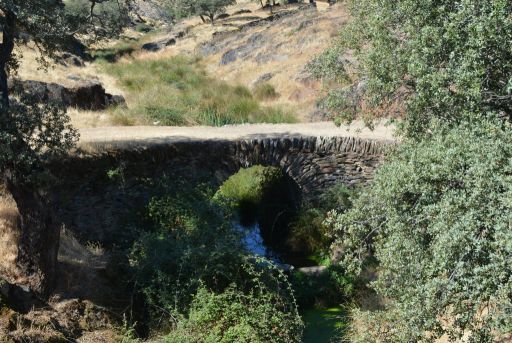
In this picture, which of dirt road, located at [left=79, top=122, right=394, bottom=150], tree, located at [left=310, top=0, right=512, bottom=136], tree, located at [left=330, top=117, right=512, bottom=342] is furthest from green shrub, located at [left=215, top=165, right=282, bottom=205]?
tree, located at [left=330, top=117, right=512, bottom=342]

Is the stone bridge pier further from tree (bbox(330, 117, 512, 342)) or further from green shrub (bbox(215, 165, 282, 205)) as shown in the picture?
tree (bbox(330, 117, 512, 342))

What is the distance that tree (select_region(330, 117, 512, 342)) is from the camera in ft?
18.2

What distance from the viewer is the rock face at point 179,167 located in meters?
13.4

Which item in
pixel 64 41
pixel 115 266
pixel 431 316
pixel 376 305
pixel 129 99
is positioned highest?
pixel 64 41

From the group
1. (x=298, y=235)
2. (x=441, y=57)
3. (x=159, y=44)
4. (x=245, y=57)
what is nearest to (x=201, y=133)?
(x=298, y=235)

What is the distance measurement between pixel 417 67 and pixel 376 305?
6576mm

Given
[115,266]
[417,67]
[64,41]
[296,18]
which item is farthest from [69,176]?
[296,18]

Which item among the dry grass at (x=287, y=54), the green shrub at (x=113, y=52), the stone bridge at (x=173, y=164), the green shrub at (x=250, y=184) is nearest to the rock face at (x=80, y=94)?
the green shrub at (x=250, y=184)

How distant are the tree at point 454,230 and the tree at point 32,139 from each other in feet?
19.8

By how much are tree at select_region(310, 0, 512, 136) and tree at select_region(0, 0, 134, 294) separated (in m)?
5.79

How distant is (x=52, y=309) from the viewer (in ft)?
32.4

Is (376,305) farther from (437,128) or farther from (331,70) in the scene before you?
(437,128)

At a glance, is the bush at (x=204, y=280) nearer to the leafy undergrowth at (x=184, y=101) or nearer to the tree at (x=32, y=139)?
the tree at (x=32, y=139)

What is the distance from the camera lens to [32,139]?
32.2 ft
